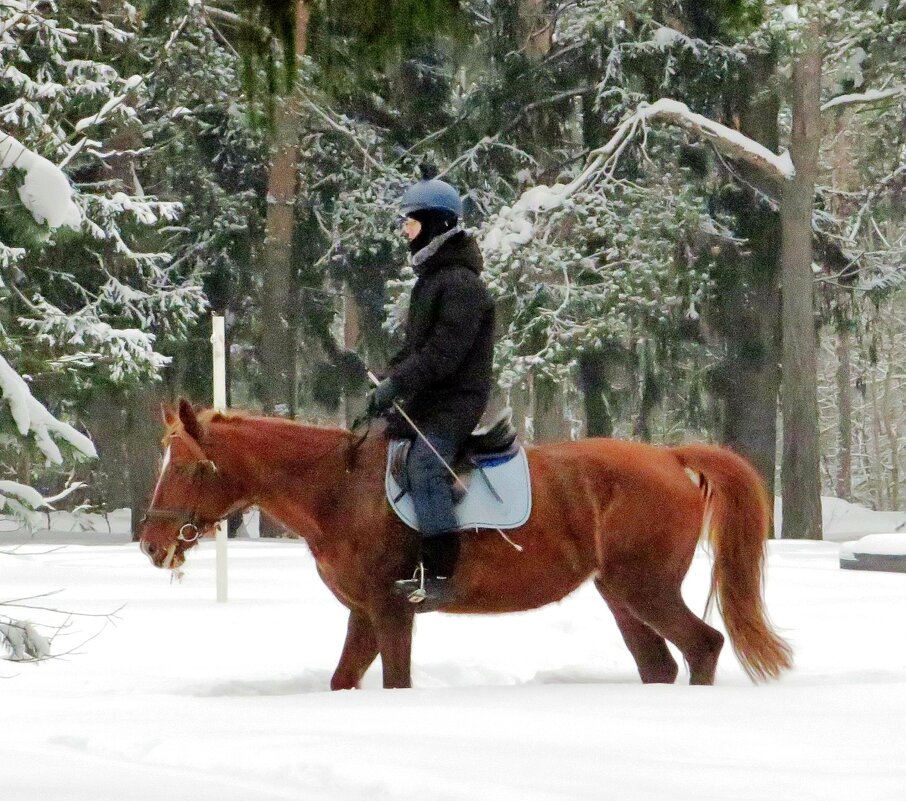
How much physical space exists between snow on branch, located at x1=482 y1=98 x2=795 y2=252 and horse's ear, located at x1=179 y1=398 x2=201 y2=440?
16.4 m

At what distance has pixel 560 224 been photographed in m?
24.0

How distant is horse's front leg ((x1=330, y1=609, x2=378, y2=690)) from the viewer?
24.3 feet

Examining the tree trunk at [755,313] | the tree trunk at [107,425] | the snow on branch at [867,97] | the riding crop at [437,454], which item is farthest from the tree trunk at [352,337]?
the riding crop at [437,454]

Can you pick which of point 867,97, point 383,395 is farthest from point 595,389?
point 383,395

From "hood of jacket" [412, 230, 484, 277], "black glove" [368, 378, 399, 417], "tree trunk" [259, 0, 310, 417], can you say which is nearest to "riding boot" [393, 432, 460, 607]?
"black glove" [368, 378, 399, 417]

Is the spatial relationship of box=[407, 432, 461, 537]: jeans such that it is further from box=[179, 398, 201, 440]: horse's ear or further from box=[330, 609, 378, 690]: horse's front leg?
box=[179, 398, 201, 440]: horse's ear

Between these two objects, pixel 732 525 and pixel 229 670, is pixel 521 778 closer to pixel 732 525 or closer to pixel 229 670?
pixel 732 525

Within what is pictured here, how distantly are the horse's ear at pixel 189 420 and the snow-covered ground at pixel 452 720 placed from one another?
3.05 ft

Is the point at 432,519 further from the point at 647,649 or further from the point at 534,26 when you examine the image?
the point at 534,26

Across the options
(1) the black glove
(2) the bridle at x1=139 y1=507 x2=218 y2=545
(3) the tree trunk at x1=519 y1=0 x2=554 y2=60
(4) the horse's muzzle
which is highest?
(3) the tree trunk at x1=519 y1=0 x2=554 y2=60

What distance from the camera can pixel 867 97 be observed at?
24500mm

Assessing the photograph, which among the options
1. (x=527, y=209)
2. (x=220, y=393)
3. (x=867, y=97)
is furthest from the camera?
(x=867, y=97)

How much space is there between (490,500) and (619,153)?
17.6 metres

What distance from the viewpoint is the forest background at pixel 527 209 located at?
22547 millimetres
